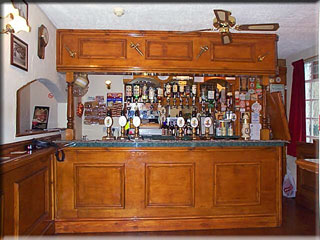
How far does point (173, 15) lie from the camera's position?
10.4 feet

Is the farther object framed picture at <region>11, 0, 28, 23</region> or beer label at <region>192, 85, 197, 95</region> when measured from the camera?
beer label at <region>192, 85, 197, 95</region>

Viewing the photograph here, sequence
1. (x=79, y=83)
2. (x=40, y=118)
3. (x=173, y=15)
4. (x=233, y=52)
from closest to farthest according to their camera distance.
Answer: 1. (x=173, y=15)
2. (x=233, y=52)
3. (x=79, y=83)
4. (x=40, y=118)

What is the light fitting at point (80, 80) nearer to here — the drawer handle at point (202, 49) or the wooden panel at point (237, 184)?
the drawer handle at point (202, 49)

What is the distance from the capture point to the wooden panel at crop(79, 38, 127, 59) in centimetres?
362

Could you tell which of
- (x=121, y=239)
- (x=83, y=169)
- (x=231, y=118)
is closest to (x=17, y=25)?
(x=83, y=169)

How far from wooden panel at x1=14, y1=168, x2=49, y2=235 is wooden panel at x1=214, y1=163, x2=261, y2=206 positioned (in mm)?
2078

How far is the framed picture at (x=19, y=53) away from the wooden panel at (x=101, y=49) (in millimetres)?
1020

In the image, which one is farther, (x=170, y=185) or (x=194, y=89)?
(x=194, y=89)

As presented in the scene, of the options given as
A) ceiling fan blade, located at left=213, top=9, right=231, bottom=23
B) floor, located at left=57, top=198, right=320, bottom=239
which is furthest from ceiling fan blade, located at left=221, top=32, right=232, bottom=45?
floor, located at left=57, top=198, right=320, bottom=239

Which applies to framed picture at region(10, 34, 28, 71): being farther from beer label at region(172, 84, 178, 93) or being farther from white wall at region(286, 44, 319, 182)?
white wall at region(286, 44, 319, 182)

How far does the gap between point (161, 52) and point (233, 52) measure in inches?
41.8

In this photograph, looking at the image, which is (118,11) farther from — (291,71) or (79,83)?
(291,71)

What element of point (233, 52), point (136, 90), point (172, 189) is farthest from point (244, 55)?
point (136, 90)

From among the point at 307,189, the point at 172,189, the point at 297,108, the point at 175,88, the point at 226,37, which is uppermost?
the point at 226,37
